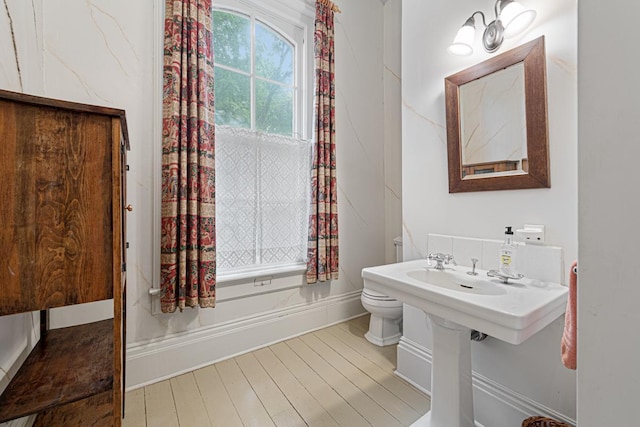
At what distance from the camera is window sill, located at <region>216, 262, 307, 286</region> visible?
1.80m

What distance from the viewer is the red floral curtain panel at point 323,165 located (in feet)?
6.93

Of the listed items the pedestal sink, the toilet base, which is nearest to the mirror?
the pedestal sink

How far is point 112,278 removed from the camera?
Answer: 2.64 ft

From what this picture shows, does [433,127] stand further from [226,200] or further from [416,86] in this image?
[226,200]

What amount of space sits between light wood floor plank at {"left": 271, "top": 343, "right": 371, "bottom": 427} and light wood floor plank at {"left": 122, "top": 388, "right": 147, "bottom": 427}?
783 millimetres

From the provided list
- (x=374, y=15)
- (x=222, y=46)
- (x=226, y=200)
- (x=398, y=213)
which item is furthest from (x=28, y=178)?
(x=374, y=15)

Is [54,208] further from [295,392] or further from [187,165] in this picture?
[295,392]

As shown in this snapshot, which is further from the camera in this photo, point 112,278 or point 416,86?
point 416,86

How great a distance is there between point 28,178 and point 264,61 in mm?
1765

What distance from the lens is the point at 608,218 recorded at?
1.23ft

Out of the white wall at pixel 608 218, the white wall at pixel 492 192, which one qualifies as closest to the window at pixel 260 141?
the white wall at pixel 492 192

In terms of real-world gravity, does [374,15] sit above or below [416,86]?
above

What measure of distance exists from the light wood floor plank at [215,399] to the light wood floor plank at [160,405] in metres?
0.15

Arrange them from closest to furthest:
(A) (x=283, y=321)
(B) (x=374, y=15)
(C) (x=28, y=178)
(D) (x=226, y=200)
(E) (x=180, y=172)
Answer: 1. (C) (x=28, y=178)
2. (E) (x=180, y=172)
3. (D) (x=226, y=200)
4. (A) (x=283, y=321)
5. (B) (x=374, y=15)
